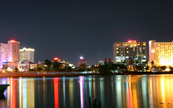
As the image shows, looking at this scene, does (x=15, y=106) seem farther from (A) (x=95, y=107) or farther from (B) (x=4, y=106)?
(A) (x=95, y=107)

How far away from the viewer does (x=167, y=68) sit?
18638 cm

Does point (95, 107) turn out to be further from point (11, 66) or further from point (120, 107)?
point (11, 66)

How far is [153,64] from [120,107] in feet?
587

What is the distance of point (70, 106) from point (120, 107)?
179 inches

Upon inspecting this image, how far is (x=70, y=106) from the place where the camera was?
23328mm

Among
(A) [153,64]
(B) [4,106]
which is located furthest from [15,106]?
(A) [153,64]

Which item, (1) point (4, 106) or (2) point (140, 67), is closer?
(1) point (4, 106)

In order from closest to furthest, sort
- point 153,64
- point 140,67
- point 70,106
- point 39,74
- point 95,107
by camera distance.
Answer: point 95,107
point 70,106
point 39,74
point 140,67
point 153,64

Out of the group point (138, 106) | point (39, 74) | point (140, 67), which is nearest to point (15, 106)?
point (138, 106)

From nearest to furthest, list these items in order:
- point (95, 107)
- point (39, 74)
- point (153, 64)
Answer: point (95, 107) → point (39, 74) → point (153, 64)

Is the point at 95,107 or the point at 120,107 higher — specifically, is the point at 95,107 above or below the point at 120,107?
above

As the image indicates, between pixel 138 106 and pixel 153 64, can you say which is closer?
pixel 138 106

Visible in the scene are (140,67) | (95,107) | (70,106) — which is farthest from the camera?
(140,67)

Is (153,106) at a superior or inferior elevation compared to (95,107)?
inferior
